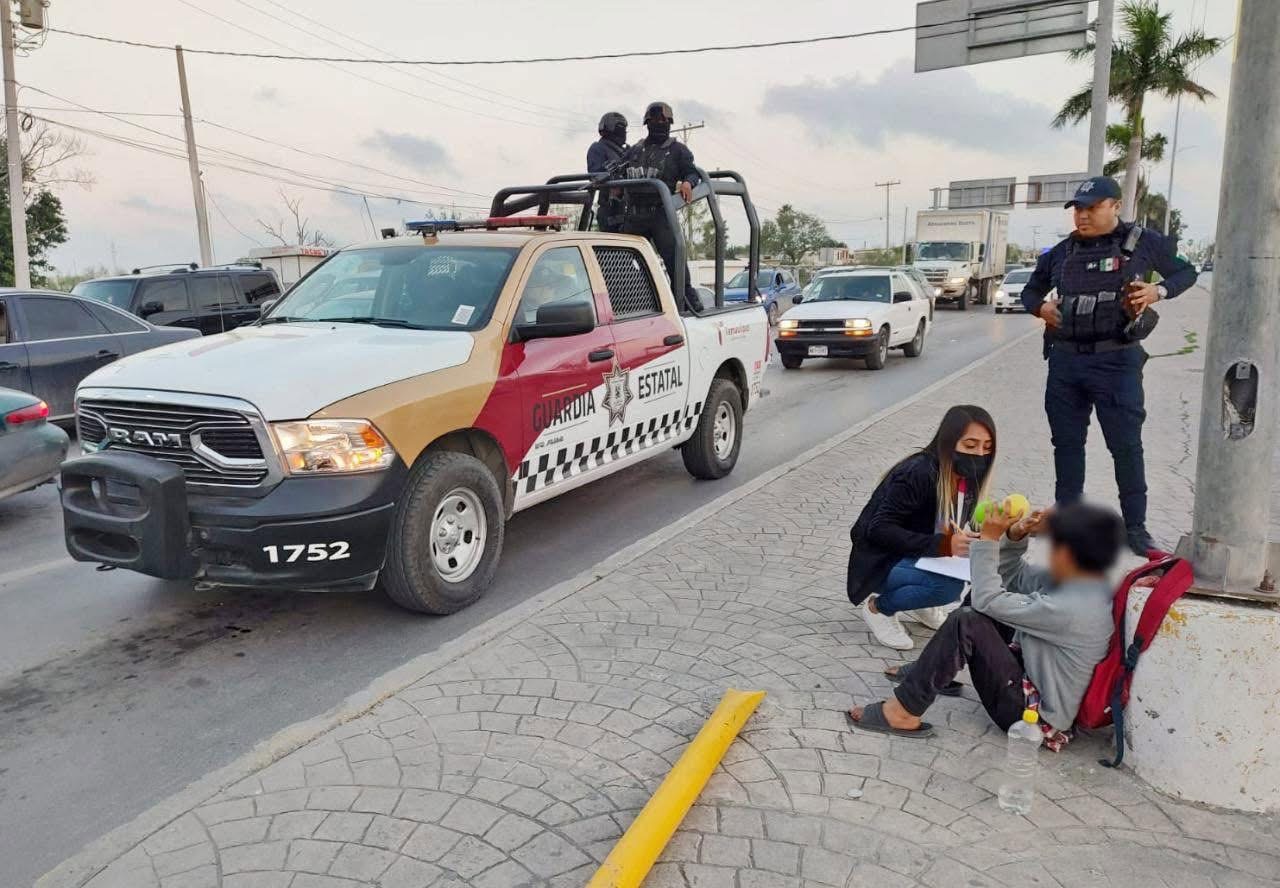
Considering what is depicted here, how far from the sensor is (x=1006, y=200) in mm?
45219

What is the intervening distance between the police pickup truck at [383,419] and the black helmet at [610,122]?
99.6 inches

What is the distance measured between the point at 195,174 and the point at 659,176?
25582mm

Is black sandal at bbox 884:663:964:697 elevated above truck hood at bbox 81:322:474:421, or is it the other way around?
truck hood at bbox 81:322:474:421

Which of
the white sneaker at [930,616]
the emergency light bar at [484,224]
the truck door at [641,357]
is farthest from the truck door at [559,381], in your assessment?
the white sneaker at [930,616]

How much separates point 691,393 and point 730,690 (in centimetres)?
355

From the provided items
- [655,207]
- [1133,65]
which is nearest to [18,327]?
[655,207]

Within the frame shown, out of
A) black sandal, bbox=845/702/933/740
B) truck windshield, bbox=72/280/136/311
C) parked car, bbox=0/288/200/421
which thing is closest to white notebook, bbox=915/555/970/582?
black sandal, bbox=845/702/933/740

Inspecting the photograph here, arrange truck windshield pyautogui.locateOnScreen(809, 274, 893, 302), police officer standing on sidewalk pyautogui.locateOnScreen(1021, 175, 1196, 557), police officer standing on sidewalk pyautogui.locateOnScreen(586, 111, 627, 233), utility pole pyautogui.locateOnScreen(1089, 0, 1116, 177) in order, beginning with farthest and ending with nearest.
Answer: truck windshield pyautogui.locateOnScreen(809, 274, 893, 302)
utility pole pyautogui.locateOnScreen(1089, 0, 1116, 177)
police officer standing on sidewalk pyautogui.locateOnScreen(586, 111, 627, 233)
police officer standing on sidewalk pyautogui.locateOnScreen(1021, 175, 1196, 557)

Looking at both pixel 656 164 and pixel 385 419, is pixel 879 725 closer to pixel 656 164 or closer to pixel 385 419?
pixel 385 419

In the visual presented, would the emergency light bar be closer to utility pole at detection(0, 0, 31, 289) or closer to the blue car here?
utility pole at detection(0, 0, 31, 289)

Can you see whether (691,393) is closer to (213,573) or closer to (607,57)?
(213,573)

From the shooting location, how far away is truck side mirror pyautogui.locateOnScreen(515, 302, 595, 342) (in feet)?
16.5

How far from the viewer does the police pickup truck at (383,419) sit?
13.2 ft

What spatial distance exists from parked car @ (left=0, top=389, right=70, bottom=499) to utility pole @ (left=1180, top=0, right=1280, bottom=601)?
257 inches
